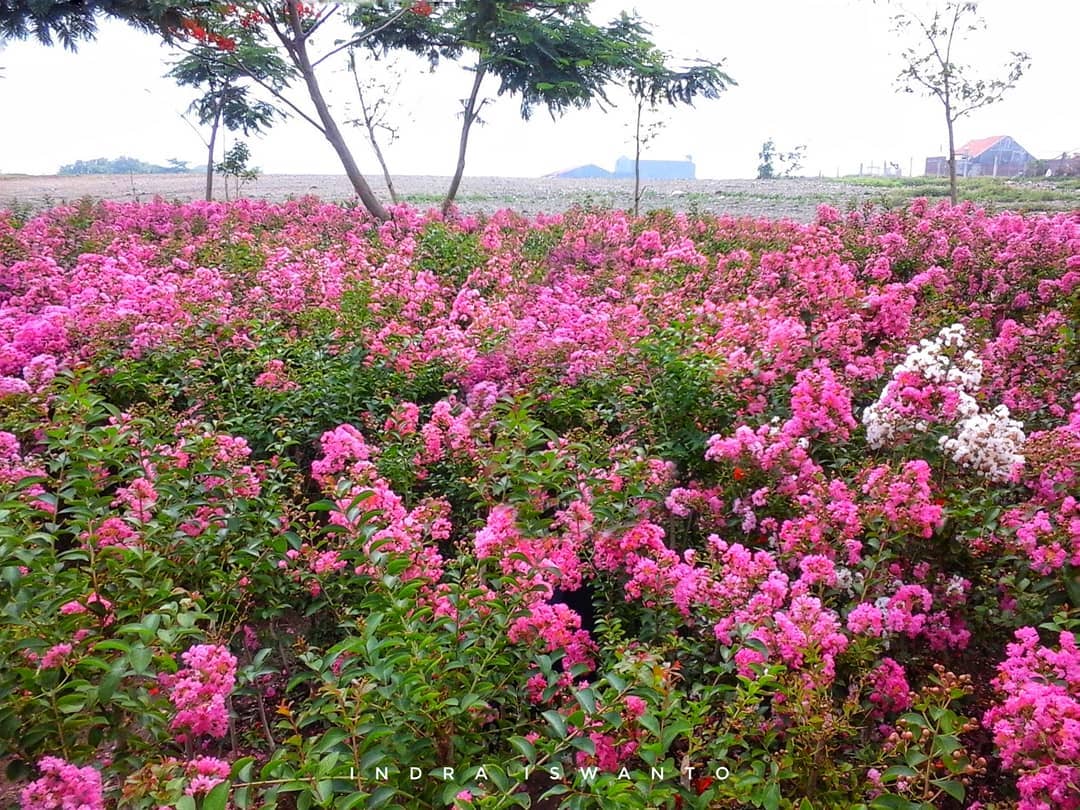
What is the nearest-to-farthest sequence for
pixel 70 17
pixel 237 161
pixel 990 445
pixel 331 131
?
pixel 990 445 < pixel 70 17 < pixel 331 131 < pixel 237 161

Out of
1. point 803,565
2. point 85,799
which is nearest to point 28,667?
point 85,799

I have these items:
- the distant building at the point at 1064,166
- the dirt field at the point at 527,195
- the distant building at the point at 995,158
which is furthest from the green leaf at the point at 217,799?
the distant building at the point at 995,158

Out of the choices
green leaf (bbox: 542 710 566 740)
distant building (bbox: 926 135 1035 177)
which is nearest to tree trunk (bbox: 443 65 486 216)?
green leaf (bbox: 542 710 566 740)

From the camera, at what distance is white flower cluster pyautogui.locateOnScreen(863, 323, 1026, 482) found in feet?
7.13

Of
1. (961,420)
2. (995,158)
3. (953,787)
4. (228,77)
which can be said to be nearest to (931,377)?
(961,420)

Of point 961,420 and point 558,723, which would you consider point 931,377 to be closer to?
point 961,420

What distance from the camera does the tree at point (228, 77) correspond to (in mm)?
9180

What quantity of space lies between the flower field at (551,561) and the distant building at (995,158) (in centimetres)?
1808

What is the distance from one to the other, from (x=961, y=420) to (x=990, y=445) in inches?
6.4

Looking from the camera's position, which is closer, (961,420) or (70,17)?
(961,420)

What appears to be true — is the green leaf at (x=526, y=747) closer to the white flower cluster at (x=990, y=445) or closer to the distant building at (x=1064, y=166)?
the white flower cluster at (x=990, y=445)

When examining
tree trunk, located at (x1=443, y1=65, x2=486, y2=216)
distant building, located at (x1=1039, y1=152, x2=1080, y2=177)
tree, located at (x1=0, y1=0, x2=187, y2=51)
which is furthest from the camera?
distant building, located at (x1=1039, y1=152, x2=1080, y2=177)

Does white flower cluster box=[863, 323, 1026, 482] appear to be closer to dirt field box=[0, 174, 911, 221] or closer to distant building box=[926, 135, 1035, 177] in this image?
dirt field box=[0, 174, 911, 221]

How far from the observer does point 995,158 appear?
1889 cm
